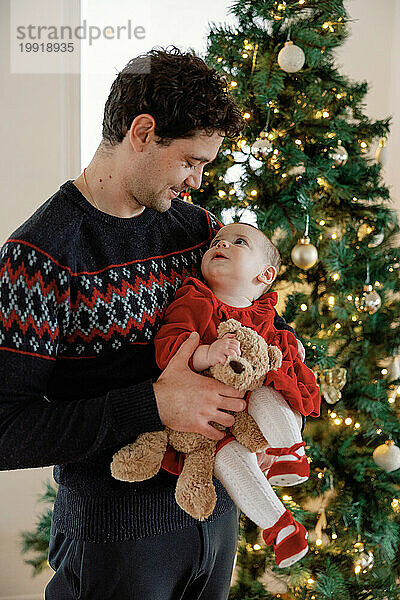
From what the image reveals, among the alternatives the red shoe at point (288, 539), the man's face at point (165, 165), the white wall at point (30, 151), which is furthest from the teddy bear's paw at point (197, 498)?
the white wall at point (30, 151)

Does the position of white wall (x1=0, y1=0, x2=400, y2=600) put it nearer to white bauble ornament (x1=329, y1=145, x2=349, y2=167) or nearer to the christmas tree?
the christmas tree

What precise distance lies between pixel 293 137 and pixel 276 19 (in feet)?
1.17

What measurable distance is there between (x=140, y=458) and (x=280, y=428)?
25 centimetres

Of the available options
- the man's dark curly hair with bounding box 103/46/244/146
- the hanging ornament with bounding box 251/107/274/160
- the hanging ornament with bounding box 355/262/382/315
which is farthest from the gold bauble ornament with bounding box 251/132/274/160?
the man's dark curly hair with bounding box 103/46/244/146

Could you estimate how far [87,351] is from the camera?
1214 mm

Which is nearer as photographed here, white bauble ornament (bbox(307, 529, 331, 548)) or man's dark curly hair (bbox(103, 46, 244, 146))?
man's dark curly hair (bbox(103, 46, 244, 146))

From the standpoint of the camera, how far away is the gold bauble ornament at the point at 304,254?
203 centimetres

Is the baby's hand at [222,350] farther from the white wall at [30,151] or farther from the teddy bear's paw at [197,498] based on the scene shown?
the white wall at [30,151]

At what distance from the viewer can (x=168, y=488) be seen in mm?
1313

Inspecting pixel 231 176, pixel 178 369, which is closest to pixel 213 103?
pixel 178 369

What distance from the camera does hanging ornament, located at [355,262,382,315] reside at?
217 cm

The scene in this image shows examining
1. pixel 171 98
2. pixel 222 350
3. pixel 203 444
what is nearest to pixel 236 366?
pixel 222 350

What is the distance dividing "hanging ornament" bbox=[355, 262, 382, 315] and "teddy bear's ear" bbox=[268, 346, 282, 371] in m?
1.01

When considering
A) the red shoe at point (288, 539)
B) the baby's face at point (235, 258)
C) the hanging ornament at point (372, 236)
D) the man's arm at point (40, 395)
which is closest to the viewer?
the man's arm at point (40, 395)
